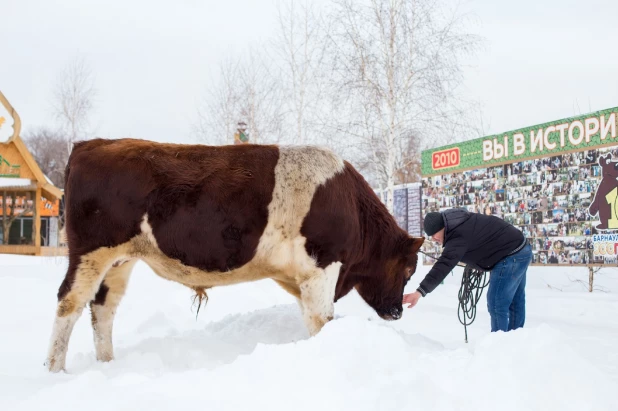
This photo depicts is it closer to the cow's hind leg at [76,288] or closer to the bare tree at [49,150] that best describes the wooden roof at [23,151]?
the cow's hind leg at [76,288]

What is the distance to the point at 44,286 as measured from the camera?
1023 cm

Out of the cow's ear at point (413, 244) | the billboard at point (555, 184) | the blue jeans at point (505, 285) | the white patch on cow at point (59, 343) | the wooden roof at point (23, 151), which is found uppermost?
the wooden roof at point (23, 151)

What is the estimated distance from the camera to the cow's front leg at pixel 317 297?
16.5 feet

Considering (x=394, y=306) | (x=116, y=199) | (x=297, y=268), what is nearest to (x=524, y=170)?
(x=394, y=306)

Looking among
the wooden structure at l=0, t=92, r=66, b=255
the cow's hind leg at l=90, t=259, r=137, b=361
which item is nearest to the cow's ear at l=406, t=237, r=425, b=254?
the cow's hind leg at l=90, t=259, r=137, b=361

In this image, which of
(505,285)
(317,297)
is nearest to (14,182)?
(317,297)

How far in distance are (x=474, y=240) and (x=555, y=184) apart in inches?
201

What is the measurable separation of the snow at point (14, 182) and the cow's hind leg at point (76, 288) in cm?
1725

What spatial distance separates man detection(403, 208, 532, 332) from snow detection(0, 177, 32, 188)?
60.0 ft

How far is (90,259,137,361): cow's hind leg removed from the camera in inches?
202

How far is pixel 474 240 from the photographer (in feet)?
17.5

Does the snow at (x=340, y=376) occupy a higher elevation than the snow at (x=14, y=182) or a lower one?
lower

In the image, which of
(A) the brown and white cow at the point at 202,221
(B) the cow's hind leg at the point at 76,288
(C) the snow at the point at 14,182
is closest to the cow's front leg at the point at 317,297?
(A) the brown and white cow at the point at 202,221

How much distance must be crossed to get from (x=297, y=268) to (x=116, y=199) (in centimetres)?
159
